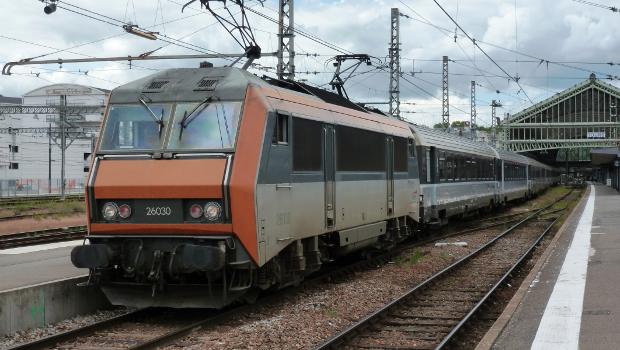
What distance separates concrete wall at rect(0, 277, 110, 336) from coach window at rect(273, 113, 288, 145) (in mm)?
3301

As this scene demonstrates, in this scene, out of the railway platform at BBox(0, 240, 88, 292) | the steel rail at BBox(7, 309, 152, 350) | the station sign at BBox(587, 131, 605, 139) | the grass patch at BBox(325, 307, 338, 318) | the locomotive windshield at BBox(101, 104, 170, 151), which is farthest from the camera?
the station sign at BBox(587, 131, 605, 139)

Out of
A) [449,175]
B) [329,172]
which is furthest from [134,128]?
[449,175]

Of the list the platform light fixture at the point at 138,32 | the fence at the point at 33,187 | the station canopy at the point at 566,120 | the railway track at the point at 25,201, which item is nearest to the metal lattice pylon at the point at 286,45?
the platform light fixture at the point at 138,32

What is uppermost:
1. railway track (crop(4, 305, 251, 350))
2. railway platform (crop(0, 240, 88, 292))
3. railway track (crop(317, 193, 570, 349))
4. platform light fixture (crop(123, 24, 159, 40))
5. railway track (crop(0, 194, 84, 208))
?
platform light fixture (crop(123, 24, 159, 40))

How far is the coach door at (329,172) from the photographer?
10812mm

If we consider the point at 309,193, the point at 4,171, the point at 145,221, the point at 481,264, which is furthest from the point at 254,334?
the point at 4,171

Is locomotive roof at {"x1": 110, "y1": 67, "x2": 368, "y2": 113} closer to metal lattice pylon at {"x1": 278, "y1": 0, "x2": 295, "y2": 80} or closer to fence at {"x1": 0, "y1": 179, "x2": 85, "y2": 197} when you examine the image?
metal lattice pylon at {"x1": 278, "y1": 0, "x2": 295, "y2": 80}

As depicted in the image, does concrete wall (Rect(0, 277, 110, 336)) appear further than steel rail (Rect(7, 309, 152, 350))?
Yes

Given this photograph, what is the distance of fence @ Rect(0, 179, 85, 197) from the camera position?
5703cm

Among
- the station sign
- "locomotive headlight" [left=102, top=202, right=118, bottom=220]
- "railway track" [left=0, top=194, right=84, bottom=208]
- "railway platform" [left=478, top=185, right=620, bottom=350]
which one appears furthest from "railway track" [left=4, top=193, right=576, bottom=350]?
the station sign

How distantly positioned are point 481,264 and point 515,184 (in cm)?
2353

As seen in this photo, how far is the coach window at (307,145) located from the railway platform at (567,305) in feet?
11.2

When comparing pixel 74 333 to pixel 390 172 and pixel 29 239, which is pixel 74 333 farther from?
pixel 29 239

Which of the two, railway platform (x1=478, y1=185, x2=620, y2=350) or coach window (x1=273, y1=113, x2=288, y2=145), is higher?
coach window (x1=273, y1=113, x2=288, y2=145)
